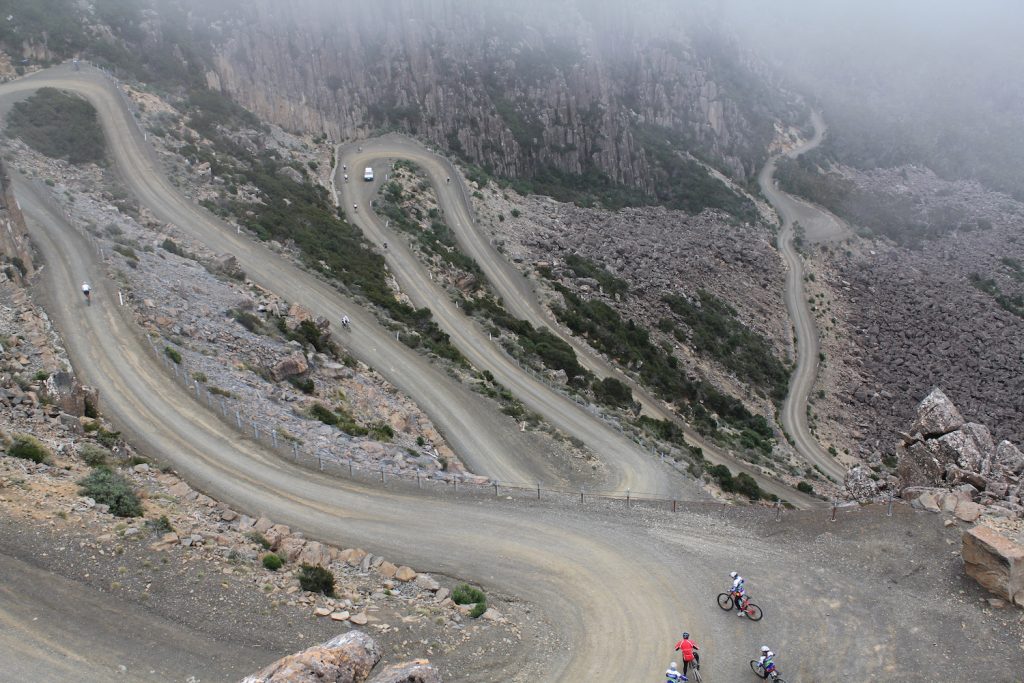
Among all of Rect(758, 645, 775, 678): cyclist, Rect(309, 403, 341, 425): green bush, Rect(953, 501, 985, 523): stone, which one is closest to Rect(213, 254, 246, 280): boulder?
Rect(309, 403, 341, 425): green bush

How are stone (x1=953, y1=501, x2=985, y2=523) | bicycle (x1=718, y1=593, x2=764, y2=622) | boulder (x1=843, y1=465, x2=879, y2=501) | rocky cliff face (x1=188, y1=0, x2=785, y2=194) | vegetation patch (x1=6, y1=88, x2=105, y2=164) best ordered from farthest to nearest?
rocky cliff face (x1=188, y1=0, x2=785, y2=194), vegetation patch (x1=6, y1=88, x2=105, y2=164), boulder (x1=843, y1=465, x2=879, y2=501), stone (x1=953, y1=501, x2=985, y2=523), bicycle (x1=718, y1=593, x2=764, y2=622)

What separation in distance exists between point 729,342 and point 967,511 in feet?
145

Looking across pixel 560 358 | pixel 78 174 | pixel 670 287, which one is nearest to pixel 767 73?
pixel 670 287

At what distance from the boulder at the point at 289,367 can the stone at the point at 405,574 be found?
46.1 feet

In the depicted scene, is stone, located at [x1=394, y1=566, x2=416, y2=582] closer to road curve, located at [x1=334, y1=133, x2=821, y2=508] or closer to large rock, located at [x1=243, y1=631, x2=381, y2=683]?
large rock, located at [x1=243, y1=631, x2=381, y2=683]

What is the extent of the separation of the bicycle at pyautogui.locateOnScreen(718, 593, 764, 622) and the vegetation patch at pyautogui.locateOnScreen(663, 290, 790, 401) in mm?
44167

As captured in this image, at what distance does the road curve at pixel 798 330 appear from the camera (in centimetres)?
5272

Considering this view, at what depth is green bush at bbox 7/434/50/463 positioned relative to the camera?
1855 centimetres

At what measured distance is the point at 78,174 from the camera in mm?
45594

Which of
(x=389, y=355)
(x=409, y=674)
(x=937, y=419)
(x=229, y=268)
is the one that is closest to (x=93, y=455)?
(x=409, y=674)

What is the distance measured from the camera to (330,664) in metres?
12.8

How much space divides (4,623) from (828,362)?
221 feet

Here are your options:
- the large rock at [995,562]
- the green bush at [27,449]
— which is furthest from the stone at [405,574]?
the large rock at [995,562]

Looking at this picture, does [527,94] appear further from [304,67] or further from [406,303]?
[406,303]
